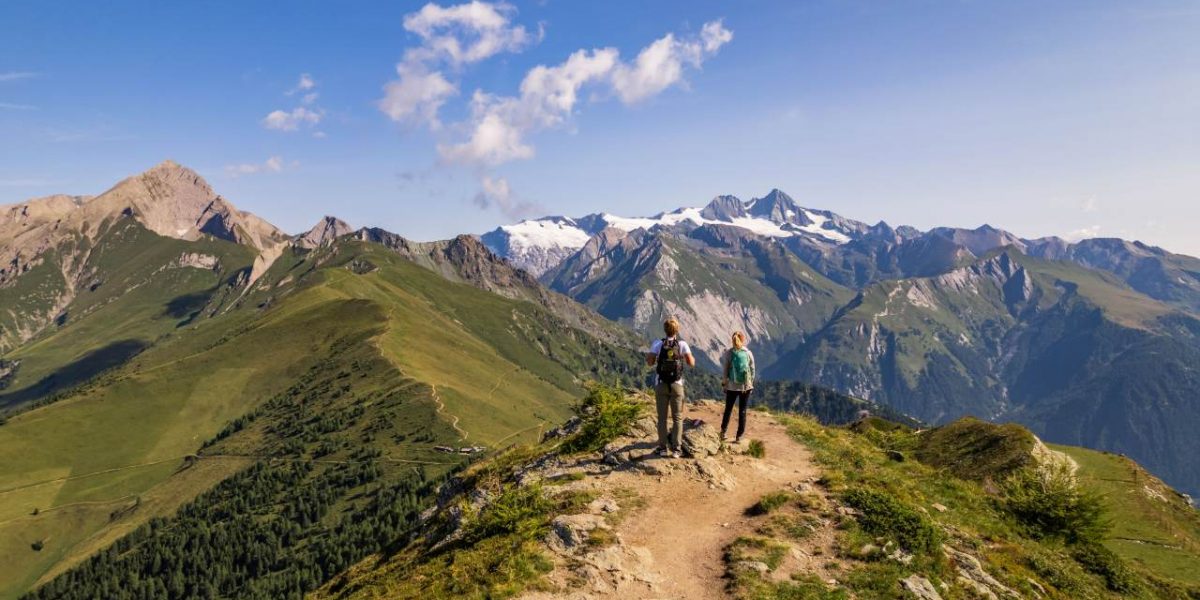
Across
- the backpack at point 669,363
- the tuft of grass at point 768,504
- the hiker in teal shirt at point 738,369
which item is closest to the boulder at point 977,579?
the tuft of grass at point 768,504

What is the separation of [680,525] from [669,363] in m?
6.64

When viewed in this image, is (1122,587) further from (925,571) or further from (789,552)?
(789,552)

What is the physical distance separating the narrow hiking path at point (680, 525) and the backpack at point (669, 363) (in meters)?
4.45

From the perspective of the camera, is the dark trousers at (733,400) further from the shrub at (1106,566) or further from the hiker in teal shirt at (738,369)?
the shrub at (1106,566)

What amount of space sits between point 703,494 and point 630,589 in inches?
308

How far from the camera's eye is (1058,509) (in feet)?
96.1

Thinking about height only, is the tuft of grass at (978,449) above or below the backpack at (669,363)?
below

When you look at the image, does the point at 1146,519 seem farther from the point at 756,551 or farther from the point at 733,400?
the point at 756,551

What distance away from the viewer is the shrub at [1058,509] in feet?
95.2

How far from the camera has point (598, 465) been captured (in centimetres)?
2936

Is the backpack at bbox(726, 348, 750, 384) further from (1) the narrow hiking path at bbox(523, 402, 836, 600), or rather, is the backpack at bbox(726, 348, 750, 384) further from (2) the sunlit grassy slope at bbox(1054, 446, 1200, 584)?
(2) the sunlit grassy slope at bbox(1054, 446, 1200, 584)

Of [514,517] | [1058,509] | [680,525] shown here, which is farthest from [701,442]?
[1058,509]

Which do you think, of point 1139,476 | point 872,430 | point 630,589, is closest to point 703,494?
point 630,589

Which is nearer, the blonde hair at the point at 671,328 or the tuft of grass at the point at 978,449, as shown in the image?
the blonde hair at the point at 671,328
